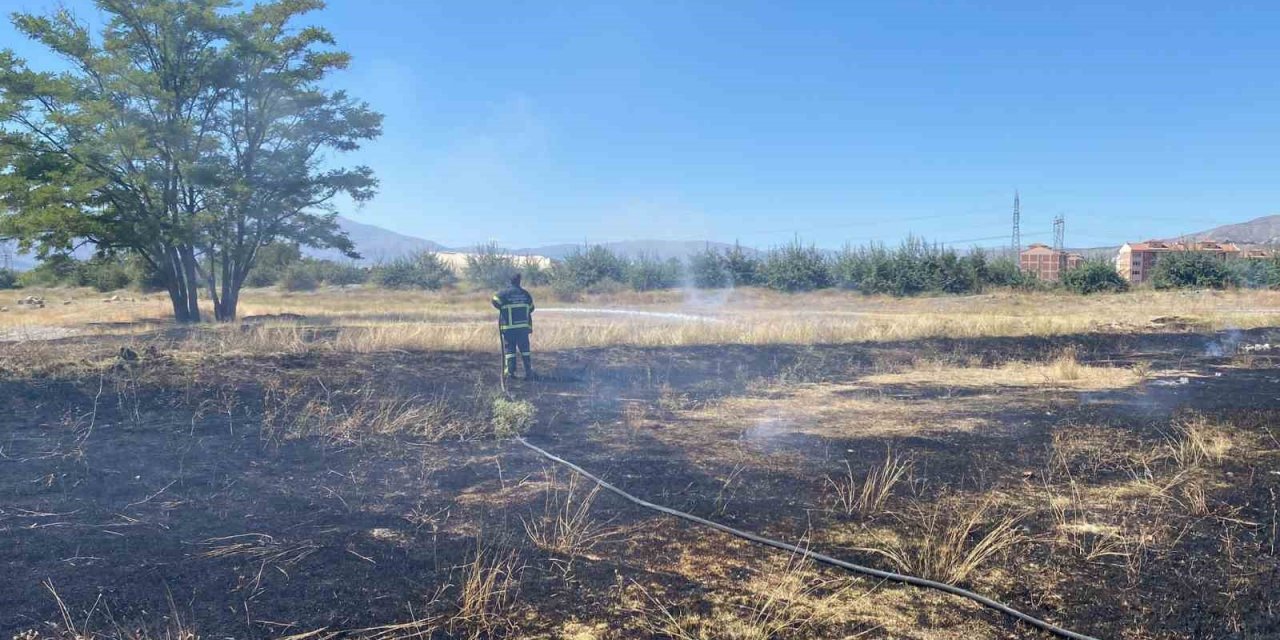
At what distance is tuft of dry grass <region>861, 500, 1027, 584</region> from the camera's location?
4176mm

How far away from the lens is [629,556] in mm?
4426

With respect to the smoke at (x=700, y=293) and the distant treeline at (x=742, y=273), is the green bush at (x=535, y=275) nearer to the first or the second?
the distant treeline at (x=742, y=273)

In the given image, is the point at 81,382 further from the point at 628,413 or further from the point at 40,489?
the point at 628,413

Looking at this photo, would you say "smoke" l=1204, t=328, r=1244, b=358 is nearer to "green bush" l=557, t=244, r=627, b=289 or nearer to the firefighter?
the firefighter

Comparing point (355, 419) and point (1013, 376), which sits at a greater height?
point (355, 419)

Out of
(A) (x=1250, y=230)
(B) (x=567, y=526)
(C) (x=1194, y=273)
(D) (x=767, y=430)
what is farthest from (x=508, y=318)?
(A) (x=1250, y=230)

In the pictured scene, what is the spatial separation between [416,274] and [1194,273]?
37.7m

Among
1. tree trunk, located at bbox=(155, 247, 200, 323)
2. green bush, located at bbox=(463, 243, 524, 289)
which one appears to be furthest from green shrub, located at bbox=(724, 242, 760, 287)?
tree trunk, located at bbox=(155, 247, 200, 323)

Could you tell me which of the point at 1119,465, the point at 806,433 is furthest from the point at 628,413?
the point at 1119,465

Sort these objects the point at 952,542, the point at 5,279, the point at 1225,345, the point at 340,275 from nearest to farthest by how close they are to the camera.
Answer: the point at 952,542 < the point at 1225,345 < the point at 5,279 < the point at 340,275

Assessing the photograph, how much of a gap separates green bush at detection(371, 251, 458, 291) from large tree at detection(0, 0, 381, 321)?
18565mm

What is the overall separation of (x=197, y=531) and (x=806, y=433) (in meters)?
5.48

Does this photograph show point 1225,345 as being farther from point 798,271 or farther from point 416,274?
point 416,274

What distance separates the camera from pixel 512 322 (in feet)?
34.7
